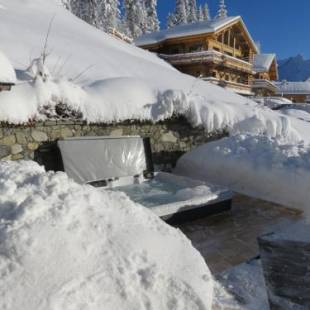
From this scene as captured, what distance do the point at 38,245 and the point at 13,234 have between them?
0.18m

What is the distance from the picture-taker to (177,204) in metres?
4.47

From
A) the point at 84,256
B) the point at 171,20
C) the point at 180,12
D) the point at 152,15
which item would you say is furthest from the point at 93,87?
the point at 171,20

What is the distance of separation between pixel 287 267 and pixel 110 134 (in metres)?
3.95

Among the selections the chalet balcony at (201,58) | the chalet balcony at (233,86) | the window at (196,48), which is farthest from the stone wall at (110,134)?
the window at (196,48)

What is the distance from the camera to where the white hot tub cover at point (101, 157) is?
5305 mm

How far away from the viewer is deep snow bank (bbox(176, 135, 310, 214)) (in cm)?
536

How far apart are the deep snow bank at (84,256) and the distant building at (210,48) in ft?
77.1

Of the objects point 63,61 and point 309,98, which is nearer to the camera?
point 63,61

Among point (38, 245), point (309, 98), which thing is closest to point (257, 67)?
point (309, 98)

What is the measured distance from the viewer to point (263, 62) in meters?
38.9

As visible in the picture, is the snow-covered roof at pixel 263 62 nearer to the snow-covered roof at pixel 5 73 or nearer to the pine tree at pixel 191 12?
the pine tree at pixel 191 12

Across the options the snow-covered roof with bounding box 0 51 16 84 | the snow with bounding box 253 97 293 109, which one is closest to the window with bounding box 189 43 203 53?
the snow with bounding box 253 97 293 109

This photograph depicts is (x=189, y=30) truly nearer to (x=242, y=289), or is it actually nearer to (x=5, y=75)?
(x=5, y=75)

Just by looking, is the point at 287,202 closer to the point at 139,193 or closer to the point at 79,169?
the point at 139,193
